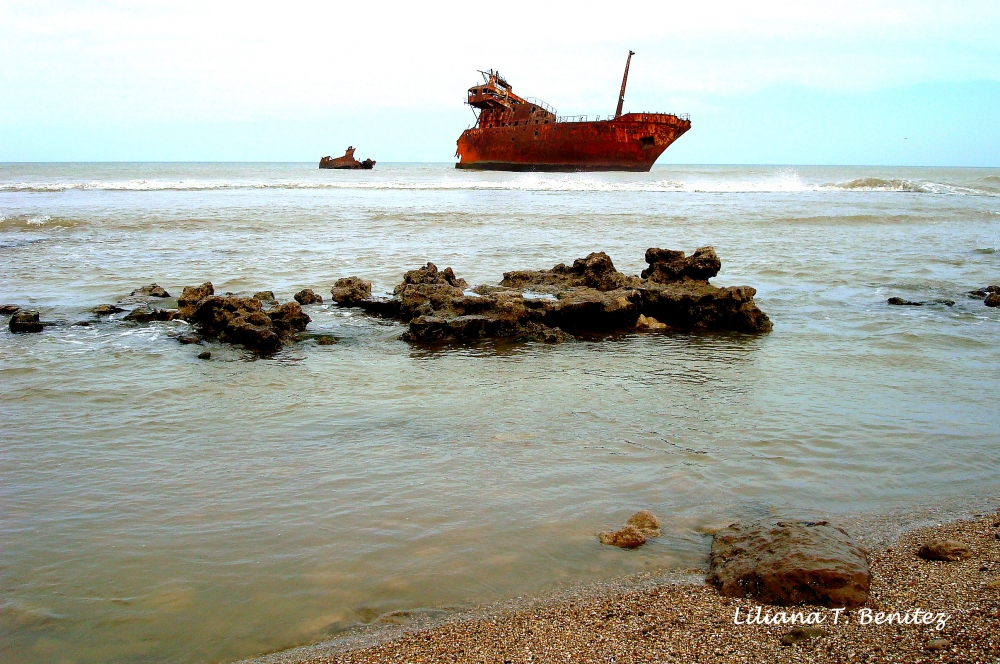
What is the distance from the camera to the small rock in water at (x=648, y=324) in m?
8.10

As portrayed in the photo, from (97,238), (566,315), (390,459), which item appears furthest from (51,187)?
(390,459)

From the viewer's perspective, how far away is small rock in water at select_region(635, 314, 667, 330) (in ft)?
26.6

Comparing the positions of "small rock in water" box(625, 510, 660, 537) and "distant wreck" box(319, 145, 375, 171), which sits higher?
"distant wreck" box(319, 145, 375, 171)

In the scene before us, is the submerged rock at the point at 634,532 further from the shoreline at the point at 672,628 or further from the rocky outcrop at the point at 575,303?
the rocky outcrop at the point at 575,303

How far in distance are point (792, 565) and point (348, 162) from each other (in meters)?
82.5

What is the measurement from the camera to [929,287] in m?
10.6

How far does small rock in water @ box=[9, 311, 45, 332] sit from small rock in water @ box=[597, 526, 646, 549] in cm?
686

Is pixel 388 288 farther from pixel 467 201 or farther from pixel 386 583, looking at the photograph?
pixel 467 201

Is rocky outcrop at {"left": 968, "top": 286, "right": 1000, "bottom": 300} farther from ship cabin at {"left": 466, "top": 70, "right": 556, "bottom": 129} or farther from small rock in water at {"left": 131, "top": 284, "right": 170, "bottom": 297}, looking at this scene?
ship cabin at {"left": 466, "top": 70, "right": 556, "bottom": 129}

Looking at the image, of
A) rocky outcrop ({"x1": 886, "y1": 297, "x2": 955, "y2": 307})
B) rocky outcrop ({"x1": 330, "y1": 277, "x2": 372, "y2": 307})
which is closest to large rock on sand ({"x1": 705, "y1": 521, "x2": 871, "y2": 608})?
rocky outcrop ({"x1": 330, "y1": 277, "x2": 372, "y2": 307})

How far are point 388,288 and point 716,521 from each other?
7.49m

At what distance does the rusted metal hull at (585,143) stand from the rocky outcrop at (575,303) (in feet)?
138

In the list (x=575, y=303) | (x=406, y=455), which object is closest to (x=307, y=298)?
(x=575, y=303)

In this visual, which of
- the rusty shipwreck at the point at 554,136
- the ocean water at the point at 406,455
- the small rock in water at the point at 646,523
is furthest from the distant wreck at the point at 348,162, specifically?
the small rock in water at the point at 646,523
